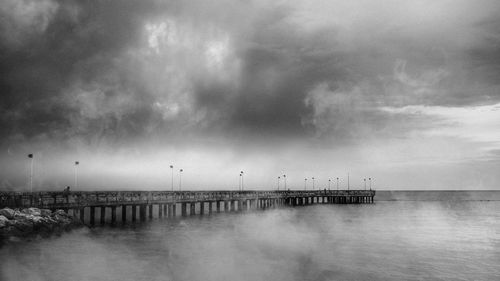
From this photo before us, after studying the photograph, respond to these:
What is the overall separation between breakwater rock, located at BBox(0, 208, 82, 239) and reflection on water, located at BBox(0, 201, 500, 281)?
2.57 m

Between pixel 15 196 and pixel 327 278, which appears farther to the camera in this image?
pixel 15 196

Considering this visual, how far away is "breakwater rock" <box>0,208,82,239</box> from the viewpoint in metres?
42.2

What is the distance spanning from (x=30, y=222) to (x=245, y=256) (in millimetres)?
23668

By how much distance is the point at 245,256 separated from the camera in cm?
3769

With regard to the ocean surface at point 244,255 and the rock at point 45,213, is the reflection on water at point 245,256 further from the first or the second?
the rock at point 45,213

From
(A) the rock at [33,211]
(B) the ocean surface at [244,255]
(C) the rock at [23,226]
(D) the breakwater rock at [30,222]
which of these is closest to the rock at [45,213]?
(D) the breakwater rock at [30,222]

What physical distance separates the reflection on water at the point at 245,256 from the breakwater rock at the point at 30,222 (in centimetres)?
257

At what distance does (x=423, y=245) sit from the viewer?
4797 cm

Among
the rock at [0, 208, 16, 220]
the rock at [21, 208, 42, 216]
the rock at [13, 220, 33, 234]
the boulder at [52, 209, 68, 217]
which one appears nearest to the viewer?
the rock at [13, 220, 33, 234]

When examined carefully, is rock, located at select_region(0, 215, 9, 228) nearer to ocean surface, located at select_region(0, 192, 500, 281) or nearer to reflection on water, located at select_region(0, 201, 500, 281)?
ocean surface, located at select_region(0, 192, 500, 281)

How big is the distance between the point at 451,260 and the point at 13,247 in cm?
3922

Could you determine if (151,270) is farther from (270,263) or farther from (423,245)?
(423,245)

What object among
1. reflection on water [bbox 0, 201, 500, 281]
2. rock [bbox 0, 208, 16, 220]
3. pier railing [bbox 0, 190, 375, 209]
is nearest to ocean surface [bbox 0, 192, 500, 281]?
reflection on water [bbox 0, 201, 500, 281]

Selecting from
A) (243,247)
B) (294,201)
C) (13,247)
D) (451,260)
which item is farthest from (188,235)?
(294,201)
